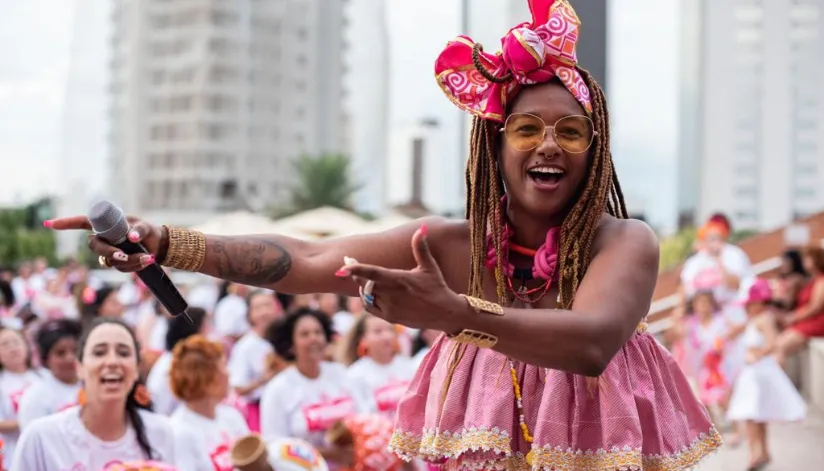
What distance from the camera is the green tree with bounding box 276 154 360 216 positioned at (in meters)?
70.9

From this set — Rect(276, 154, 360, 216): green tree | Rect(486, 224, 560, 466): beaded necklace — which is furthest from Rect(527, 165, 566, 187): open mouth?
Rect(276, 154, 360, 216): green tree

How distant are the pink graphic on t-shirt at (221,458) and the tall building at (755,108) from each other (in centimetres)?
4945

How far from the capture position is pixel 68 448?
504cm

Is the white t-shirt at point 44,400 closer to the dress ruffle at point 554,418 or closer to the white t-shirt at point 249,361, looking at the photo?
the white t-shirt at point 249,361

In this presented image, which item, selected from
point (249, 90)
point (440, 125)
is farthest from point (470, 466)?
point (249, 90)

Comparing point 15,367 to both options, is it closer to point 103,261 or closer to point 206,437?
point 206,437

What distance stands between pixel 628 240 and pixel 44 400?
4.59m

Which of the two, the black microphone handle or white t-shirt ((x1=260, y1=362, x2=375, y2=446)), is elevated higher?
the black microphone handle

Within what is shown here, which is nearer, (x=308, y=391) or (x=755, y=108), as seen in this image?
(x=308, y=391)

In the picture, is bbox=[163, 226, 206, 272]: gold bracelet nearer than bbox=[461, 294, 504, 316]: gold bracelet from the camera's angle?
No

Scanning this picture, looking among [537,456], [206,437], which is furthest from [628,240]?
[206,437]

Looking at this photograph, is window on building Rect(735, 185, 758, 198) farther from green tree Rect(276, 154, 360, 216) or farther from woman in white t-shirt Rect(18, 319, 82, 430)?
woman in white t-shirt Rect(18, 319, 82, 430)

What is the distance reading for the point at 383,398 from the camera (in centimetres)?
775

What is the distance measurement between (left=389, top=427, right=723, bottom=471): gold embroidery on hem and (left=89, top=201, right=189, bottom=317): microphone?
73cm
